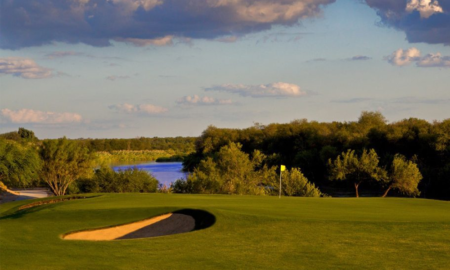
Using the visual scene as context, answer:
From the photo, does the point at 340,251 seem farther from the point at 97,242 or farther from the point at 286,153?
the point at 286,153

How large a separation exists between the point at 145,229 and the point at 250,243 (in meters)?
5.57

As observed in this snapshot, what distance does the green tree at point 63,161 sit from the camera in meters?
54.5

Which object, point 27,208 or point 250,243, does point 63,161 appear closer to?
point 27,208

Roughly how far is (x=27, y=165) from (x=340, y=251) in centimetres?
4232

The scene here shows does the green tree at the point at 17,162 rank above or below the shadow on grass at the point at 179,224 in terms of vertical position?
above

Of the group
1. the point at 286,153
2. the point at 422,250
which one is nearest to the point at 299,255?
the point at 422,250

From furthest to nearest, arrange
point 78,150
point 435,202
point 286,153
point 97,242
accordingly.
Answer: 1. point 286,153
2. point 78,150
3. point 435,202
4. point 97,242

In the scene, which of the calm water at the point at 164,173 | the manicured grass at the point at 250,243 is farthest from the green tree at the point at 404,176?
the manicured grass at the point at 250,243

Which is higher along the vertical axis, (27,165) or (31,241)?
(27,165)

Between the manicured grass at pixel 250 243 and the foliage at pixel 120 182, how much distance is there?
89.7 feet

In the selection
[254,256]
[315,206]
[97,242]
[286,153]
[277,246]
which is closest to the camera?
[254,256]

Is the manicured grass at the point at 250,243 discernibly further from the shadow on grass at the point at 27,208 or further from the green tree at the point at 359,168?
the green tree at the point at 359,168

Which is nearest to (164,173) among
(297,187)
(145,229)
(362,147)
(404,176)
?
(362,147)

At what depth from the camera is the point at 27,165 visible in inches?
1956
